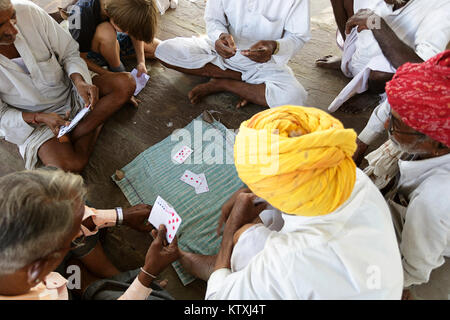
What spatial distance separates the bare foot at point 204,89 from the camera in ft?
10.0

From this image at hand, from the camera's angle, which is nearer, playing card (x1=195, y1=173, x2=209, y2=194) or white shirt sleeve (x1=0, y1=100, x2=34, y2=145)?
white shirt sleeve (x1=0, y1=100, x2=34, y2=145)

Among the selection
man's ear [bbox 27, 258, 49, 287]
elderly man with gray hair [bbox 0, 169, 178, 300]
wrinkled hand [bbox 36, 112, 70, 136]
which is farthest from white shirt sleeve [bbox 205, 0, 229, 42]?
man's ear [bbox 27, 258, 49, 287]

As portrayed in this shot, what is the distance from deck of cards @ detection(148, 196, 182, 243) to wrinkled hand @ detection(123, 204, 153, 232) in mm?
258

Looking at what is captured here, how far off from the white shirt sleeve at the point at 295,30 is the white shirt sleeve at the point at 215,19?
55 centimetres

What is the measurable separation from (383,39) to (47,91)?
262 centimetres

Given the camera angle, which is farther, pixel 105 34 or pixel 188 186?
pixel 105 34

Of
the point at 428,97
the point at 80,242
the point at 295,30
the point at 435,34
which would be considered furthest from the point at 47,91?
the point at 435,34

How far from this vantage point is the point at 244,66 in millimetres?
2965

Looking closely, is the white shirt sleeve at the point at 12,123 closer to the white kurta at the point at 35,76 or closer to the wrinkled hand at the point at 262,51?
the white kurta at the point at 35,76

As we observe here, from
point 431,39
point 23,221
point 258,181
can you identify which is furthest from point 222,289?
point 431,39

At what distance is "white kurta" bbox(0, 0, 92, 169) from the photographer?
7.21 ft

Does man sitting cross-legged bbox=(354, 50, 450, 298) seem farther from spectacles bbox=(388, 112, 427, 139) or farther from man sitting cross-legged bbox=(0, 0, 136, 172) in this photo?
man sitting cross-legged bbox=(0, 0, 136, 172)

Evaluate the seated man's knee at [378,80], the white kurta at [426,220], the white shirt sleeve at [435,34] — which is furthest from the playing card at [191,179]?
the white shirt sleeve at [435,34]

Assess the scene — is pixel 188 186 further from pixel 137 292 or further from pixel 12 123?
pixel 12 123
